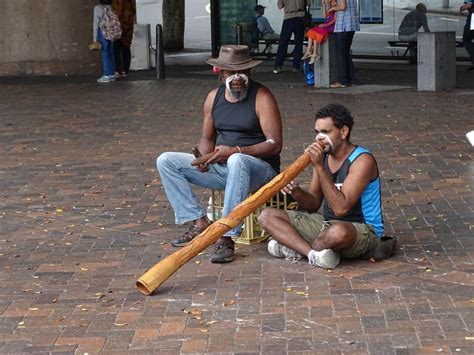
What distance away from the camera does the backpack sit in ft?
A: 60.5

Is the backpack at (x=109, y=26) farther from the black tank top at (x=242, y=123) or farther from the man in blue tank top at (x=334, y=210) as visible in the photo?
the man in blue tank top at (x=334, y=210)

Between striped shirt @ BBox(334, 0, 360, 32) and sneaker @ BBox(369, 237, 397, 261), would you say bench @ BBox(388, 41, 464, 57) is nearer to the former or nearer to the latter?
striped shirt @ BBox(334, 0, 360, 32)

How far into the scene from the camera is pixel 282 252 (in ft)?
22.9

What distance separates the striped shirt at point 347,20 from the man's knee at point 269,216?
9.57 m

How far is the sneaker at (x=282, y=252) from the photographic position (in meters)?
6.91

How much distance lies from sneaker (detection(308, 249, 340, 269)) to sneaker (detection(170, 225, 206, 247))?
1014 mm

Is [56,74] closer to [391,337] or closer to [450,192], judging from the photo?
[450,192]

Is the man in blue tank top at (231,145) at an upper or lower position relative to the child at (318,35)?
lower

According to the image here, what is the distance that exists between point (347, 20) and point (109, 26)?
14.1 ft

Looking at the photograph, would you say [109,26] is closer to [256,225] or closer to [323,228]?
[256,225]

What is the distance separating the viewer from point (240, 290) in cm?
643

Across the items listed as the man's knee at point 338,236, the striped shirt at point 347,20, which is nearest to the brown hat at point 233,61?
the man's knee at point 338,236

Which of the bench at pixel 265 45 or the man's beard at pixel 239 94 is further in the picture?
the bench at pixel 265 45

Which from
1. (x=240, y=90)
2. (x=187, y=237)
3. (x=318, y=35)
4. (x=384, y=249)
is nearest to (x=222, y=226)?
(x=187, y=237)
